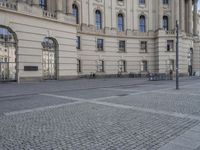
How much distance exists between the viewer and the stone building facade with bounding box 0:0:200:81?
27.5m

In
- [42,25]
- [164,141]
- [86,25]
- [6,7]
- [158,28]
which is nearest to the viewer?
[164,141]

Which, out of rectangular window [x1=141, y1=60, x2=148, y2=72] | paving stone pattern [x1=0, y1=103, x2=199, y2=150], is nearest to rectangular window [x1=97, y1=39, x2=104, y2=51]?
rectangular window [x1=141, y1=60, x2=148, y2=72]

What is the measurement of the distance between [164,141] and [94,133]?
1.95 m

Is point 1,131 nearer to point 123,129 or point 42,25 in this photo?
point 123,129

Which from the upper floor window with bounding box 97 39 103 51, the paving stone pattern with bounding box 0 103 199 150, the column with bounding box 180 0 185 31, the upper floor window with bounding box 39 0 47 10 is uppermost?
the column with bounding box 180 0 185 31

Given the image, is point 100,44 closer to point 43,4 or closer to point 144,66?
point 144,66

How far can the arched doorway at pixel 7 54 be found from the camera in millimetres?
26719

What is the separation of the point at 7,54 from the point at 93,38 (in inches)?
736

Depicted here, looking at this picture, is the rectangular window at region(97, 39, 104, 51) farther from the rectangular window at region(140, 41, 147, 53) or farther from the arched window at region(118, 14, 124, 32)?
the rectangular window at region(140, 41, 147, 53)

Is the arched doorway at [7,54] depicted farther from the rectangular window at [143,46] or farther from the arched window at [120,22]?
the rectangular window at [143,46]

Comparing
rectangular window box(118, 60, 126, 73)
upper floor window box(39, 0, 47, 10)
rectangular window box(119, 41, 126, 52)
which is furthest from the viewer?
rectangular window box(119, 41, 126, 52)

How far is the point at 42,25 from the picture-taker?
97.9 feet

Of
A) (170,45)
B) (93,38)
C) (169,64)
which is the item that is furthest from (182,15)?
(93,38)

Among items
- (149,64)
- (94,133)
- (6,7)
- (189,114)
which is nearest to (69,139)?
(94,133)
